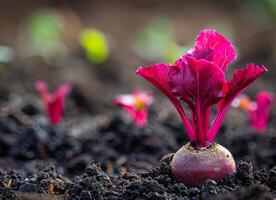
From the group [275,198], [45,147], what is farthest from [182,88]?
[45,147]

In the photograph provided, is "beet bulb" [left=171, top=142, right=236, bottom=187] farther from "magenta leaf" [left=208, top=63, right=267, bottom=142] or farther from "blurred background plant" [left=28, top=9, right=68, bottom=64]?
"blurred background plant" [left=28, top=9, right=68, bottom=64]

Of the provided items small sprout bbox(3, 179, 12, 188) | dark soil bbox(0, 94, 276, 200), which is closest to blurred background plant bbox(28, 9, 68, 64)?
dark soil bbox(0, 94, 276, 200)

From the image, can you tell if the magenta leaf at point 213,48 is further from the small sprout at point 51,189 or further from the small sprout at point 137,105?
the small sprout at point 137,105

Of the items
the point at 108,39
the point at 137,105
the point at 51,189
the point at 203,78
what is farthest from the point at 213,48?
the point at 108,39


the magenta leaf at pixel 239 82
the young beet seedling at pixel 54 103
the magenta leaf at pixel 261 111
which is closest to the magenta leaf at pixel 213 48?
the magenta leaf at pixel 239 82

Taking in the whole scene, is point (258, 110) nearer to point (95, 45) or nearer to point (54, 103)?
point (54, 103)

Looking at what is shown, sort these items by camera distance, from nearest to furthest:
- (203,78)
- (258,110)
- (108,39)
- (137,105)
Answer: (203,78)
(137,105)
(258,110)
(108,39)
